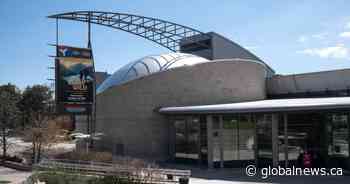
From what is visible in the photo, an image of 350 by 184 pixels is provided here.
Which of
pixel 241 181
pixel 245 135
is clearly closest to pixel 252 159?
pixel 245 135

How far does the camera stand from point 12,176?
23969 mm

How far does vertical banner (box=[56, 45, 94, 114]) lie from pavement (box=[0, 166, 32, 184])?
484 cm

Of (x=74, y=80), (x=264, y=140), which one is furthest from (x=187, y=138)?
(x=74, y=80)

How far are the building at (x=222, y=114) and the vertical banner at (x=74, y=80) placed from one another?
2690mm

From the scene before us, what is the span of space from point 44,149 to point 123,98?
7651 millimetres

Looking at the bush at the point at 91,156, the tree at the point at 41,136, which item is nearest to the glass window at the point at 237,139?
the bush at the point at 91,156

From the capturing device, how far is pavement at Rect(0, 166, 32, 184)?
856 inches

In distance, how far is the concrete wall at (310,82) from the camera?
3269 cm

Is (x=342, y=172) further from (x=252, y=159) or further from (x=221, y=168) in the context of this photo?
(x=221, y=168)

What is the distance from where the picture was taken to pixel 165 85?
2842 cm

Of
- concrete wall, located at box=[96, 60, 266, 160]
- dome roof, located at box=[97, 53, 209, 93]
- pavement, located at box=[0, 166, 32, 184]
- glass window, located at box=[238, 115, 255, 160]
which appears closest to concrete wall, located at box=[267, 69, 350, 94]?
concrete wall, located at box=[96, 60, 266, 160]

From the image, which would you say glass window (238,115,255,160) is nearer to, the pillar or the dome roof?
the pillar

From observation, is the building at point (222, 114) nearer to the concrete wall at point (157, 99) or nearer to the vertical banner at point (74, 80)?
the concrete wall at point (157, 99)

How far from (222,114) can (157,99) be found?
645 centimetres
